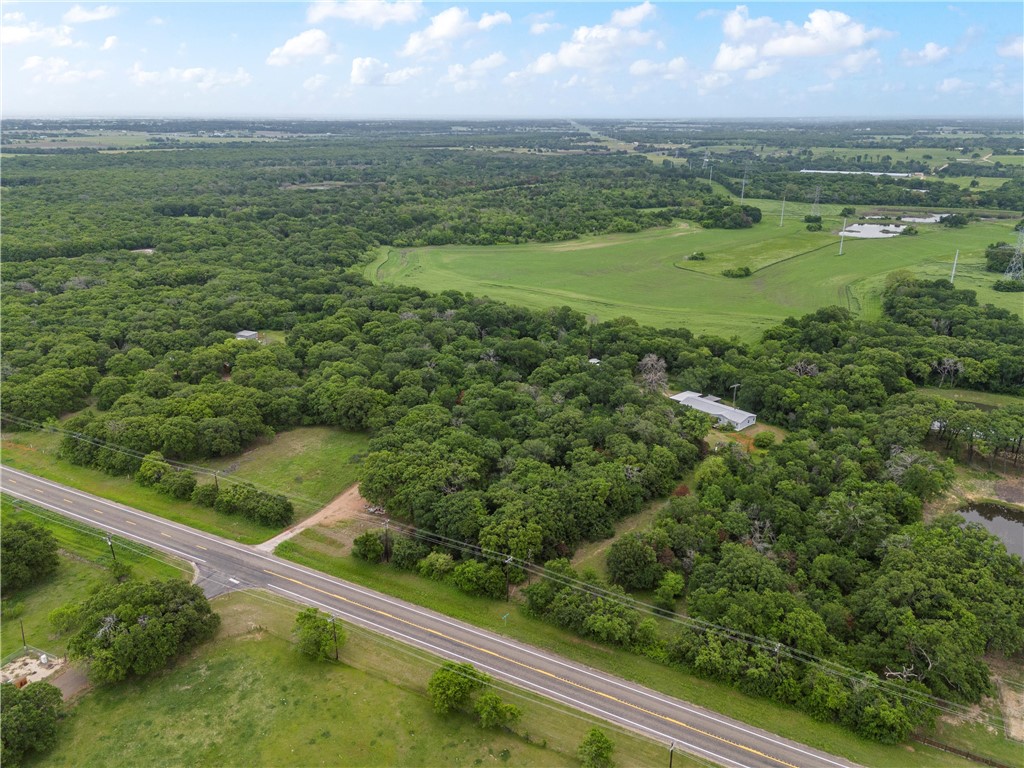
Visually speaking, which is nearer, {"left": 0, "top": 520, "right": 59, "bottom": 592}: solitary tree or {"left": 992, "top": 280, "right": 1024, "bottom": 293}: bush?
{"left": 0, "top": 520, "right": 59, "bottom": 592}: solitary tree

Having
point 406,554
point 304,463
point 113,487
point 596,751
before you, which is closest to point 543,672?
point 596,751

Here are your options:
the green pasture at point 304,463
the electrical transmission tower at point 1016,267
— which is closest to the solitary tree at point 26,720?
the green pasture at point 304,463

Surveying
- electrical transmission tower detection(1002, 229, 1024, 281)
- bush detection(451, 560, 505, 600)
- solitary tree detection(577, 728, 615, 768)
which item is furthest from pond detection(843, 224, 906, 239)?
solitary tree detection(577, 728, 615, 768)

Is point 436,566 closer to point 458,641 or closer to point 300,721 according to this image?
point 458,641

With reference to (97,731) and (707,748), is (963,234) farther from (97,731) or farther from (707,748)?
(97,731)

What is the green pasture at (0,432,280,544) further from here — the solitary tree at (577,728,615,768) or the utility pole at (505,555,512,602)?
the solitary tree at (577,728,615,768)

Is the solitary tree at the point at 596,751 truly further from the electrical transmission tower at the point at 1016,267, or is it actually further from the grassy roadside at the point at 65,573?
the electrical transmission tower at the point at 1016,267
